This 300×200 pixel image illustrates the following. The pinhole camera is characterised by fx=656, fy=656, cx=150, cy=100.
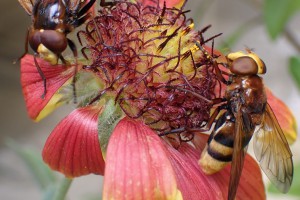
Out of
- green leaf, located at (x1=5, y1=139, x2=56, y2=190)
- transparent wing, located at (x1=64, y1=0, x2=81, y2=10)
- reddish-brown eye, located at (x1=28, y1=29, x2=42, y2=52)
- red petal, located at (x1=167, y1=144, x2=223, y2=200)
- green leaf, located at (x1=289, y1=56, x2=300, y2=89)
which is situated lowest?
green leaf, located at (x1=5, y1=139, x2=56, y2=190)

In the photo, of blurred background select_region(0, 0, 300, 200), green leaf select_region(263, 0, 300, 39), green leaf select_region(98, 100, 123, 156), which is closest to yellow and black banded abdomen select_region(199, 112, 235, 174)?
green leaf select_region(98, 100, 123, 156)

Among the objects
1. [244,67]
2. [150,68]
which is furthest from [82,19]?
[244,67]

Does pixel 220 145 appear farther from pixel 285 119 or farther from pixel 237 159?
pixel 285 119

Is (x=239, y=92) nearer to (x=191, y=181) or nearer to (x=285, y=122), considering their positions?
(x=191, y=181)

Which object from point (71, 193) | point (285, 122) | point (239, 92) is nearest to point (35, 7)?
point (239, 92)

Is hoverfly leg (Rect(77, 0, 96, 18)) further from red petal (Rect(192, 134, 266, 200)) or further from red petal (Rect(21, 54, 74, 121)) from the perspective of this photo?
red petal (Rect(192, 134, 266, 200))
